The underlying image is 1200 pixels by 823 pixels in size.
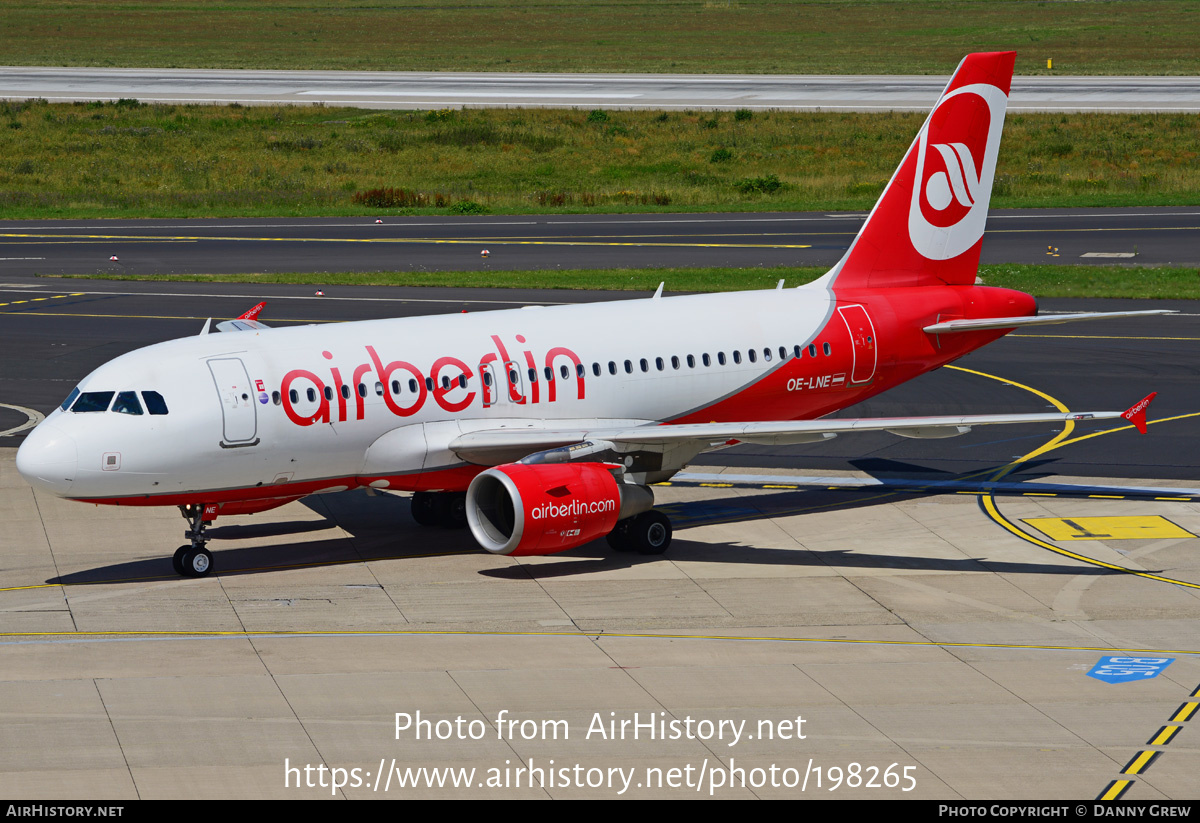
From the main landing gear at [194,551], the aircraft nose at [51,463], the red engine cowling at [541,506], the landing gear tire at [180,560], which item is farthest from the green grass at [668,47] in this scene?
the aircraft nose at [51,463]

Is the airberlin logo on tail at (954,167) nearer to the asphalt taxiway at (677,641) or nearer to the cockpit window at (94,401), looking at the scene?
the asphalt taxiway at (677,641)

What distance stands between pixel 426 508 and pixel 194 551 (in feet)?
18.2

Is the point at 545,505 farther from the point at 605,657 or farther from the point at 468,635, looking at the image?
the point at 605,657

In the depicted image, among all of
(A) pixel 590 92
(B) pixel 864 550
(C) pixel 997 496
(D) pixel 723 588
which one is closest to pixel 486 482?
(D) pixel 723 588

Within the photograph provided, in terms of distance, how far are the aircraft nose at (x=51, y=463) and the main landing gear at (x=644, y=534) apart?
34.9 feet

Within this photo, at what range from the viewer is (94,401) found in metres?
26.7

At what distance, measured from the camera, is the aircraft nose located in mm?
25797

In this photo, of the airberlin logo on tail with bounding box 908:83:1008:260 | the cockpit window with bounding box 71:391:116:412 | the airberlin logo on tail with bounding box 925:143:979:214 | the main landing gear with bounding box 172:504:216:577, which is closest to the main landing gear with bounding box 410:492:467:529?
the main landing gear with bounding box 172:504:216:577

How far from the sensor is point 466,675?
74.4 feet

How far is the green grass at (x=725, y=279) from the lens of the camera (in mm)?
58125

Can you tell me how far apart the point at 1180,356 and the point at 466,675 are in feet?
110

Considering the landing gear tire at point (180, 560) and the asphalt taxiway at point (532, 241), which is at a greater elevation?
the asphalt taxiway at point (532, 241)

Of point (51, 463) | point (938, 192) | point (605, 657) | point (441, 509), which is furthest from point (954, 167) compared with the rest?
point (51, 463)
